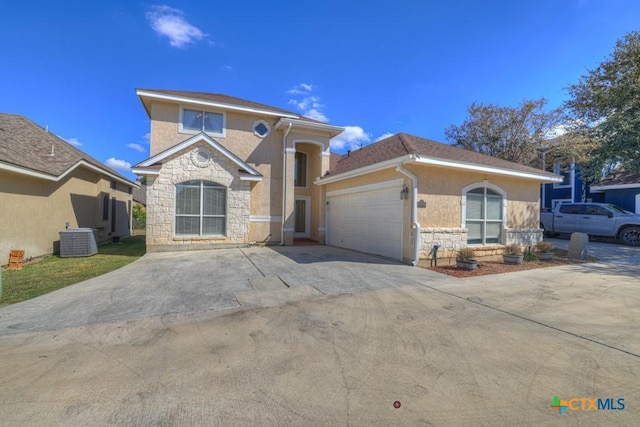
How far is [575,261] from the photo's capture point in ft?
32.8

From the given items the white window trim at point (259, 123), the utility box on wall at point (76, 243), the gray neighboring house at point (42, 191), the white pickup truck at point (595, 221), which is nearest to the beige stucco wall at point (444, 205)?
the white window trim at point (259, 123)

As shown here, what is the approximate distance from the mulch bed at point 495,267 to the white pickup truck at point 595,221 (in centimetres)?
737

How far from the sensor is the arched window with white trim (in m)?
10.0

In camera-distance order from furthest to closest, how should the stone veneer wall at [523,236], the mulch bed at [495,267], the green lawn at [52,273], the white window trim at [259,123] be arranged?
the white window trim at [259,123] → the stone veneer wall at [523,236] → the mulch bed at [495,267] → the green lawn at [52,273]

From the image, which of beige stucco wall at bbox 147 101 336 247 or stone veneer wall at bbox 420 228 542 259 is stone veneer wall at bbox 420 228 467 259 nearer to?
stone veneer wall at bbox 420 228 542 259

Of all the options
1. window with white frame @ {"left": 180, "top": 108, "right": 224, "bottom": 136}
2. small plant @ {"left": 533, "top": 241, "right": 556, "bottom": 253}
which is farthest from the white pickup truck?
window with white frame @ {"left": 180, "top": 108, "right": 224, "bottom": 136}

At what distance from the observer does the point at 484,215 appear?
1029 cm

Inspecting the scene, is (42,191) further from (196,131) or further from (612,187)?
(612,187)

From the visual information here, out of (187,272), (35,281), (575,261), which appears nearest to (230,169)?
(187,272)

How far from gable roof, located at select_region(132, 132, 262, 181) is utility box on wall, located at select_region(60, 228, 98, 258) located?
3.00 m

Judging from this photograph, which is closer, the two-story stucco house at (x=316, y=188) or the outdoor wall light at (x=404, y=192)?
the outdoor wall light at (x=404, y=192)

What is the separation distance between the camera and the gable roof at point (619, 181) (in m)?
17.6

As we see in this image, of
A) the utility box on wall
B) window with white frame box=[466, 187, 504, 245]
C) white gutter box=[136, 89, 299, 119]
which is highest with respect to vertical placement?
white gutter box=[136, 89, 299, 119]
